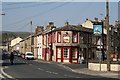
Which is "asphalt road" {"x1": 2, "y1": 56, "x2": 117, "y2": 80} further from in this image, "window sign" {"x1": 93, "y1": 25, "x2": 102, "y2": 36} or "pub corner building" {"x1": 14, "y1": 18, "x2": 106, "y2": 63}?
"pub corner building" {"x1": 14, "y1": 18, "x2": 106, "y2": 63}

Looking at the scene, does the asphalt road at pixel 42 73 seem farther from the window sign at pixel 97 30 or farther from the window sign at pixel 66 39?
the window sign at pixel 66 39

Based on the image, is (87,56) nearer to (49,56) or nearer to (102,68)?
(49,56)

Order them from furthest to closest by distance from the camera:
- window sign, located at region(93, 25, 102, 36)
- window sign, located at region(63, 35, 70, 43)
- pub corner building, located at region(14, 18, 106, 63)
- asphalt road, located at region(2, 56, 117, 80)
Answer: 1. window sign, located at region(63, 35, 70, 43)
2. pub corner building, located at region(14, 18, 106, 63)
3. window sign, located at region(93, 25, 102, 36)
4. asphalt road, located at region(2, 56, 117, 80)

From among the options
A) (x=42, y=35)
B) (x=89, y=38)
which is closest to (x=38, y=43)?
(x=42, y=35)

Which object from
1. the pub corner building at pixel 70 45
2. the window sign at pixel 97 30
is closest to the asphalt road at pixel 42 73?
the window sign at pixel 97 30

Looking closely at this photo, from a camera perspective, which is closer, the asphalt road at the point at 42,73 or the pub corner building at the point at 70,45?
the asphalt road at the point at 42,73

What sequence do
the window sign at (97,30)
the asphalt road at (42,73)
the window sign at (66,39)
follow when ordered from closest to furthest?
the asphalt road at (42,73), the window sign at (97,30), the window sign at (66,39)

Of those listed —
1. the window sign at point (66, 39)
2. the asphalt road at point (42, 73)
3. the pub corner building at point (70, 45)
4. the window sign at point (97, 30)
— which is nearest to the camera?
A: the asphalt road at point (42, 73)

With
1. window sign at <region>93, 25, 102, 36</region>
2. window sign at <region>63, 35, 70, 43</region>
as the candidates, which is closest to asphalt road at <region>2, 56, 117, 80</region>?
window sign at <region>93, 25, 102, 36</region>

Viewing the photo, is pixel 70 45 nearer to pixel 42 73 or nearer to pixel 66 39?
pixel 66 39

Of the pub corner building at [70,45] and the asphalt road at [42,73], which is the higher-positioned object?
the pub corner building at [70,45]

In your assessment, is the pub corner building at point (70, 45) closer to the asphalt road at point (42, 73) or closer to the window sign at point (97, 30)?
the window sign at point (97, 30)

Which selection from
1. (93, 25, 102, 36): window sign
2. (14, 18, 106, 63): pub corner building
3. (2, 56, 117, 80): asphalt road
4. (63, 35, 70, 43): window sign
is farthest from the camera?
(63, 35, 70, 43): window sign

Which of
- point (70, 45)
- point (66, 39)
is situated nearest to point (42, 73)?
point (70, 45)
